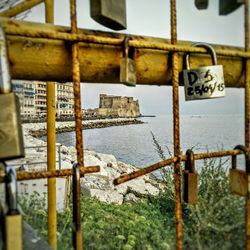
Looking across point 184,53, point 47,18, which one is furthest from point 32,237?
point 47,18

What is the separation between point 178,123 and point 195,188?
0.74 feet

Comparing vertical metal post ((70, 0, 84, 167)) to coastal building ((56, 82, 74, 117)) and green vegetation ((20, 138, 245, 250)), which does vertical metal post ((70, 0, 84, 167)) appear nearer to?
green vegetation ((20, 138, 245, 250))

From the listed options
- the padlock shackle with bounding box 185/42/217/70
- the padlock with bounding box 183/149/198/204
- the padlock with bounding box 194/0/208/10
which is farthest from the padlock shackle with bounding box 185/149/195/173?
the padlock with bounding box 194/0/208/10

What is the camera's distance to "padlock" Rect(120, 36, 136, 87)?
82cm

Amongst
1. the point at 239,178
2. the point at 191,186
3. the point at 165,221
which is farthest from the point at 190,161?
the point at 165,221

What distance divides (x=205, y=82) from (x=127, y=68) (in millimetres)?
290

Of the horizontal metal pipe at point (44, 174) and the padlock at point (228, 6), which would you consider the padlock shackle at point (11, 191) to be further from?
the padlock at point (228, 6)

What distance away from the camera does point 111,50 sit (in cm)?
91

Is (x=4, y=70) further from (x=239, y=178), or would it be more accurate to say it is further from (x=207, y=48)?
(x=239, y=178)

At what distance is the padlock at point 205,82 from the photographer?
0.96 meters

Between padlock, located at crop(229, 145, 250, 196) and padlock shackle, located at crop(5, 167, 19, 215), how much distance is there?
796 mm

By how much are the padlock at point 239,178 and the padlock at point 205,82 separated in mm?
275

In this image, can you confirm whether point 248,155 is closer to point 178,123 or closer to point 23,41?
point 178,123

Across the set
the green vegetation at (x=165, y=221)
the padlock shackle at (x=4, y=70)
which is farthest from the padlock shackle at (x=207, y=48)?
the green vegetation at (x=165, y=221)
